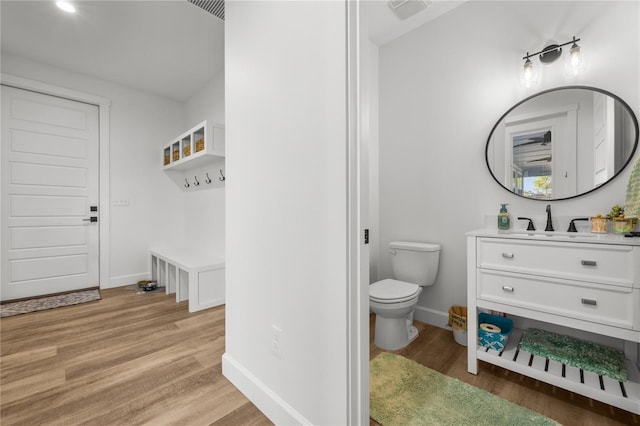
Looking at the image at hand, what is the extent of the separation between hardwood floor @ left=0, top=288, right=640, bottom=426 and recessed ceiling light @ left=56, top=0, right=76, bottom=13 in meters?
2.68

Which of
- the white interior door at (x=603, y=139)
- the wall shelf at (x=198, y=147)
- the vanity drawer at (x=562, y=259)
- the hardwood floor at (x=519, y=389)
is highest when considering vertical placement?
the wall shelf at (x=198, y=147)

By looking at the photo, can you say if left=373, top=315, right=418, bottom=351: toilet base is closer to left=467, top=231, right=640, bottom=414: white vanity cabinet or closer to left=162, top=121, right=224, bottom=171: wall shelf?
left=467, top=231, right=640, bottom=414: white vanity cabinet

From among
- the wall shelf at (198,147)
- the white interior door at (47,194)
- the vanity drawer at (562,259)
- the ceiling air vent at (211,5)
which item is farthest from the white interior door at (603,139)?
the white interior door at (47,194)

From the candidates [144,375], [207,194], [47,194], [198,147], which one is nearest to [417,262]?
[144,375]

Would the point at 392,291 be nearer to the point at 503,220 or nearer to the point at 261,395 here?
the point at 503,220

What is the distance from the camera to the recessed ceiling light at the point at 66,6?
215 cm

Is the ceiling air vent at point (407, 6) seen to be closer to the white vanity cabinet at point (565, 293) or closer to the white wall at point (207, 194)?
the white vanity cabinet at point (565, 293)

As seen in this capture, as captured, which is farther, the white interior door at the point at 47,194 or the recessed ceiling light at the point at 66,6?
the white interior door at the point at 47,194

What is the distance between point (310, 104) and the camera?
1093mm

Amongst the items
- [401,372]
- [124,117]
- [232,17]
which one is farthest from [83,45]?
[401,372]

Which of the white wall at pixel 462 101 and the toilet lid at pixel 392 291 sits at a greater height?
the white wall at pixel 462 101

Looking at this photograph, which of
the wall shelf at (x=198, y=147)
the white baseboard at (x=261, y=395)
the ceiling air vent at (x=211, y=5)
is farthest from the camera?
the wall shelf at (x=198, y=147)

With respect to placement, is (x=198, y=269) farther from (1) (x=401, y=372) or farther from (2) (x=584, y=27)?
(2) (x=584, y=27)

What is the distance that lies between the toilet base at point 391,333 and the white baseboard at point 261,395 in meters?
0.95
